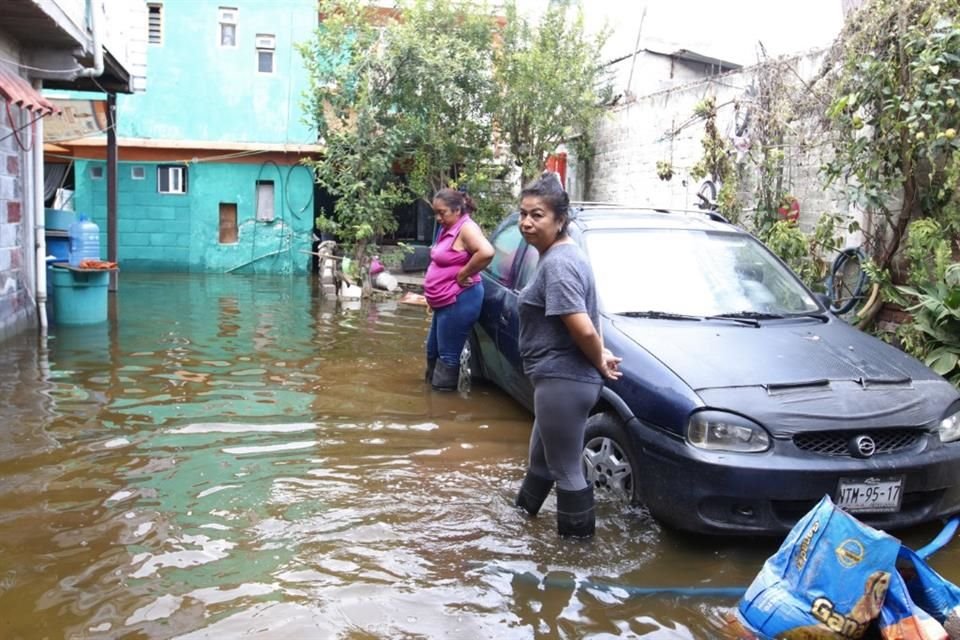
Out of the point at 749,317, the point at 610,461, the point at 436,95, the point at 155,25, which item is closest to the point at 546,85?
the point at 436,95

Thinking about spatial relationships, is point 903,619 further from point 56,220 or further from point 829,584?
point 56,220

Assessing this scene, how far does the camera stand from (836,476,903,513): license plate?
11.8 ft

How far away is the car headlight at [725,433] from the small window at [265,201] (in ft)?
53.8

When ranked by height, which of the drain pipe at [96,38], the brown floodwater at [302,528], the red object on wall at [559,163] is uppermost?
the drain pipe at [96,38]

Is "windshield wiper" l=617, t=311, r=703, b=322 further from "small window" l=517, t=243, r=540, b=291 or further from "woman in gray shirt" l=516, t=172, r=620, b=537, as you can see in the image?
"small window" l=517, t=243, r=540, b=291

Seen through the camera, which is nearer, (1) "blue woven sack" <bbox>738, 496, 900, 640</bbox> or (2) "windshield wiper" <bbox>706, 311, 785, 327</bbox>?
(1) "blue woven sack" <bbox>738, 496, 900, 640</bbox>

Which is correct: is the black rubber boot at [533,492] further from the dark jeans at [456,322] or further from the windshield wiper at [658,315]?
the dark jeans at [456,322]

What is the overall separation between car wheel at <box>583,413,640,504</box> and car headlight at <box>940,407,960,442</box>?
4.84 feet

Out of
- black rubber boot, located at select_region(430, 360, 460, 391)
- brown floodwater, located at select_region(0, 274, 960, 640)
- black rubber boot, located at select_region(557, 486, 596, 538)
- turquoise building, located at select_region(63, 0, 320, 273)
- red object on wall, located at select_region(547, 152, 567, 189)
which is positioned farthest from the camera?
turquoise building, located at select_region(63, 0, 320, 273)

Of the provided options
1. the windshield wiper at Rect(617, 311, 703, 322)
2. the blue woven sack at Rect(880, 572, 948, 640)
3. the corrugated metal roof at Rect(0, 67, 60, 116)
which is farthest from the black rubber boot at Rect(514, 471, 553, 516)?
the corrugated metal roof at Rect(0, 67, 60, 116)

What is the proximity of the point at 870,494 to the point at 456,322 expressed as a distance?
342 centimetres

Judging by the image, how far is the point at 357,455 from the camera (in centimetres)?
520

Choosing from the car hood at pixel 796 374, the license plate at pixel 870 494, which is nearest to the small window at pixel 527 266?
the car hood at pixel 796 374

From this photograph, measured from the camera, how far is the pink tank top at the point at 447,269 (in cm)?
618
